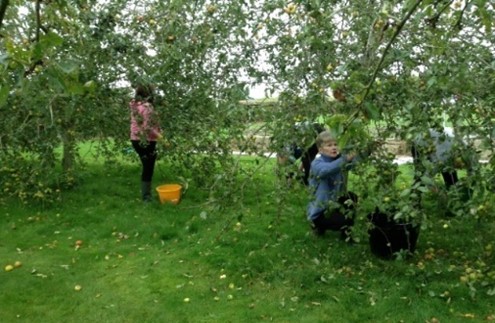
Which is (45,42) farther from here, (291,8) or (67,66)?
(291,8)

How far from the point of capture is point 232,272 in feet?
14.6

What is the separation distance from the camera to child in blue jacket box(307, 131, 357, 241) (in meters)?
3.93

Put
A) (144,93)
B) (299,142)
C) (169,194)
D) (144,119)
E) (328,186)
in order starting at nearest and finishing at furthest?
(299,142), (328,186), (144,93), (144,119), (169,194)

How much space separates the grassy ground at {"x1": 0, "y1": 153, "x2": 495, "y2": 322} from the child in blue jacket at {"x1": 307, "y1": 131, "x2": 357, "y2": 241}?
0.18 meters

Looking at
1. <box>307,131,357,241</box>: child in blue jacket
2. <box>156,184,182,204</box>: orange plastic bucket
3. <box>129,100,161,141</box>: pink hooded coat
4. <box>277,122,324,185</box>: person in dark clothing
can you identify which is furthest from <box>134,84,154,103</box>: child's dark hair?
<box>277,122,324,185</box>: person in dark clothing

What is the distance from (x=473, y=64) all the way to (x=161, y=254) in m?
3.12

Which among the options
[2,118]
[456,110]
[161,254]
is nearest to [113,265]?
[161,254]

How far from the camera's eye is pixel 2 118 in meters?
5.97

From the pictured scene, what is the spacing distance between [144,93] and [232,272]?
2.35m

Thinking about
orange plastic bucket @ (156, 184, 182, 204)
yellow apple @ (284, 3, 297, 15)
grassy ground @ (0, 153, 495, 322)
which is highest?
yellow apple @ (284, 3, 297, 15)

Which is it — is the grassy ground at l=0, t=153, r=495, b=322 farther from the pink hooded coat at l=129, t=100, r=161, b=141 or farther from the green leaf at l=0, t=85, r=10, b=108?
the green leaf at l=0, t=85, r=10, b=108

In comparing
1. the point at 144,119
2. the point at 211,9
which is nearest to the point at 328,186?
the point at 211,9

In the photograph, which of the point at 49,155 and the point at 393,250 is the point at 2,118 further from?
the point at 393,250

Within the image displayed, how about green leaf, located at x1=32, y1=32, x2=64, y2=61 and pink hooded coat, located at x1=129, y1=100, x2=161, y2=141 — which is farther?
pink hooded coat, located at x1=129, y1=100, x2=161, y2=141
